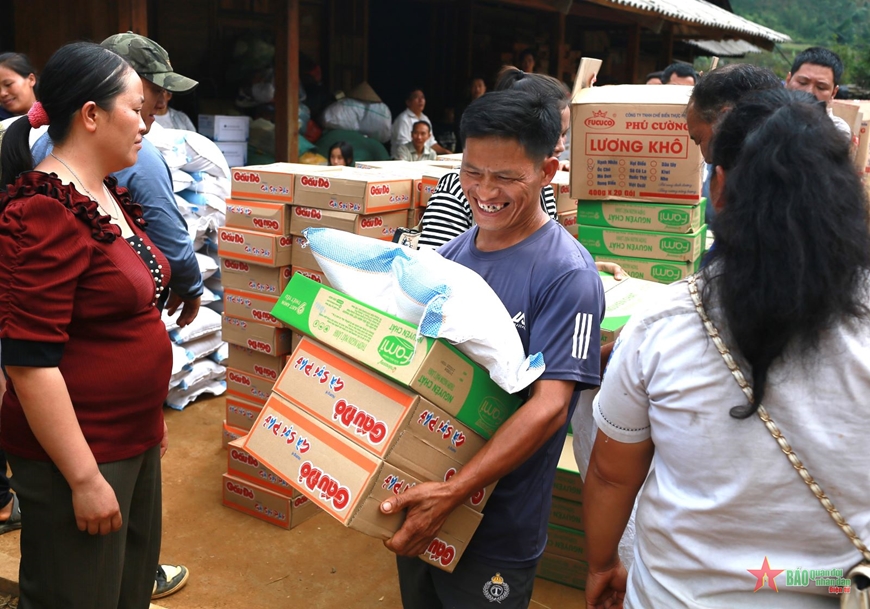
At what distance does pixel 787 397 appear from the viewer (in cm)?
117

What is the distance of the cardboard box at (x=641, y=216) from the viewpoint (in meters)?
3.48

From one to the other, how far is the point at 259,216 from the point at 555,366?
90.6 inches

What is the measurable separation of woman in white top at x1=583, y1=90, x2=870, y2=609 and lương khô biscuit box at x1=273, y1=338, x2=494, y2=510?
0.42m

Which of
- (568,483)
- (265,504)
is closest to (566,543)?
(568,483)

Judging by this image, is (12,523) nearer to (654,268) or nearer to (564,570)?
(564,570)

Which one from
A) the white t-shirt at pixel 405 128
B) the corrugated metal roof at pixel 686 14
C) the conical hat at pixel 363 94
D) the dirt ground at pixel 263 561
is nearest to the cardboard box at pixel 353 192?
the dirt ground at pixel 263 561

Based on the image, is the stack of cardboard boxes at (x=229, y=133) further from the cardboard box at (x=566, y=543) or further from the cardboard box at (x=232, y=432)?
the cardboard box at (x=566, y=543)

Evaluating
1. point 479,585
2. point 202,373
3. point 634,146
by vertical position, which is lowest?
point 202,373

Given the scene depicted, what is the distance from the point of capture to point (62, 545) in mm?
1790

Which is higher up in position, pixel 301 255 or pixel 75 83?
pixel 75 83

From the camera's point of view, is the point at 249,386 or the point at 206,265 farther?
the point at 206,265

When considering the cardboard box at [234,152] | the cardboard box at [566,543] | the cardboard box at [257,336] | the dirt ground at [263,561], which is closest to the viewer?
the dirt ground at [263,561]

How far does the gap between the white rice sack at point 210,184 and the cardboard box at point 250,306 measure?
3.91ft

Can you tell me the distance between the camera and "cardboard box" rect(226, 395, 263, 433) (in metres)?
3.72
